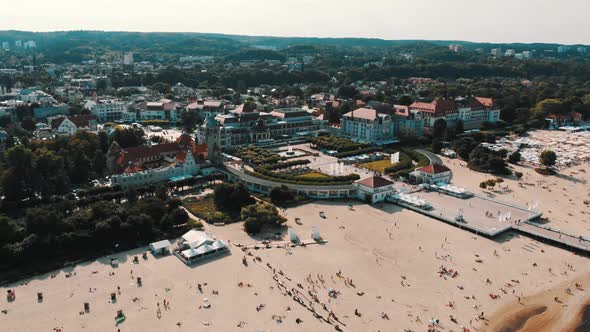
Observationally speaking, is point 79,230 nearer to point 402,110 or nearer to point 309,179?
point 309,179

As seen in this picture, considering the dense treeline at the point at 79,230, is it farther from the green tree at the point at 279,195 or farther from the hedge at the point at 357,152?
the hedge at the point at 357,152

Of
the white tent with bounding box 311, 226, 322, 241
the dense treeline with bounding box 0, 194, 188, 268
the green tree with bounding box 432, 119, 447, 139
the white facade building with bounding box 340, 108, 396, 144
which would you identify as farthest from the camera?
the green tree with bounding box 432, 119, 447, 139

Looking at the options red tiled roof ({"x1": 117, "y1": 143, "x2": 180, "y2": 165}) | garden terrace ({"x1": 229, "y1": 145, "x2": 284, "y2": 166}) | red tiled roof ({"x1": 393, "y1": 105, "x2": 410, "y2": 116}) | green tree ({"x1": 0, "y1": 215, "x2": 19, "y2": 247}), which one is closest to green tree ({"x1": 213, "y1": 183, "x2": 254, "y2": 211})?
garden terrace ({"x1": 229, "y1": 145, "x2": 284, "y2": 166})

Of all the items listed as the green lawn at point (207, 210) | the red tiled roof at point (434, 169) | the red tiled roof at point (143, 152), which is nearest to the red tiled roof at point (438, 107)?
the red tiled roof at point (434, 169)

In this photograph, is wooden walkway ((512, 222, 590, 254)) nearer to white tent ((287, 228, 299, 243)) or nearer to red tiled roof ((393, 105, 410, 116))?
white tent ((287, 228, 299, 243))

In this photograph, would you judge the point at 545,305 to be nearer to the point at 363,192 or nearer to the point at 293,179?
the point at 363,192

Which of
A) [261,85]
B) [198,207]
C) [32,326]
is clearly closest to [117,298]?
[32,326]

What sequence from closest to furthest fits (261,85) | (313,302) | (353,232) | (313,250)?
(313,302) → (313,250) → (353,232) → (261,85)
